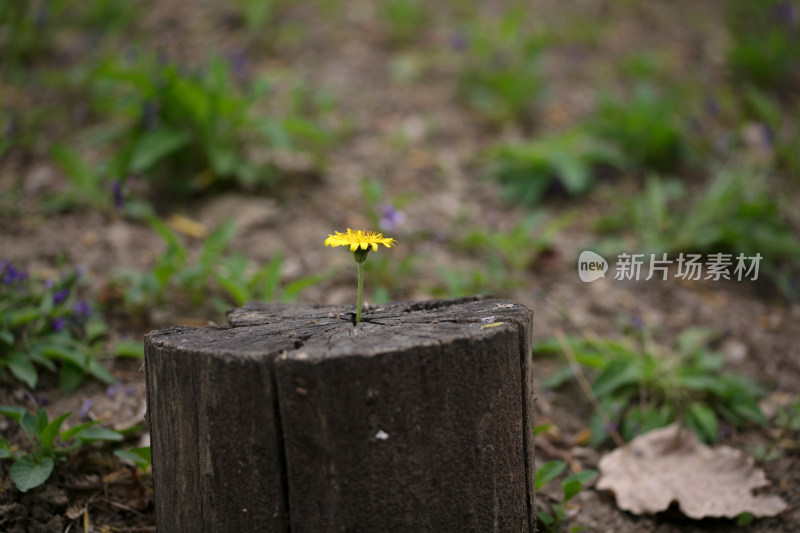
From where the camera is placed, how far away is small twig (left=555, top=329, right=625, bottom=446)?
2.47 meters

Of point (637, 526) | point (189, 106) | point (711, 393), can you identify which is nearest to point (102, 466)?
point (637, 526)

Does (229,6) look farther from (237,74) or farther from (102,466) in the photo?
(102,466)

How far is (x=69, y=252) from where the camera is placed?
3.05m

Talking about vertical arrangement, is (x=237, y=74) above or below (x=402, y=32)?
below

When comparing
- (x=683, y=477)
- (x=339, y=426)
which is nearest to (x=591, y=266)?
(x=683, y=477)

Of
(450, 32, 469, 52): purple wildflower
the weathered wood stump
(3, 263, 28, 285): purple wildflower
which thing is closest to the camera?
the weathered wood stump

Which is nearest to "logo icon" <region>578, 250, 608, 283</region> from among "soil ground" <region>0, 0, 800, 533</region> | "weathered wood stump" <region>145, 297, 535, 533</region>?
"soil ground" <region>0, 0, 800, 533</region>

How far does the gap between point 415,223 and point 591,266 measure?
0.94m

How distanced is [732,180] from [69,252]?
3.37 metres

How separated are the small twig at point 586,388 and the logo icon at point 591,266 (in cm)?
60

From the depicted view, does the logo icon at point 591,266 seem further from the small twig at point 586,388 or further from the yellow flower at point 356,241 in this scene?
the yellow flower at point 356,241

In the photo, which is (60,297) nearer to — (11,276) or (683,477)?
(11,276)

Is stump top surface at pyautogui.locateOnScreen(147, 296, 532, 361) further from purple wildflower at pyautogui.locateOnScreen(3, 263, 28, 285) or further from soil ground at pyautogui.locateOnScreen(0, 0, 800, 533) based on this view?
purple wildflower at pyautogui.locateOnScreen(3, 263, 28, 285)

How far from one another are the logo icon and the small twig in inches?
23.7
